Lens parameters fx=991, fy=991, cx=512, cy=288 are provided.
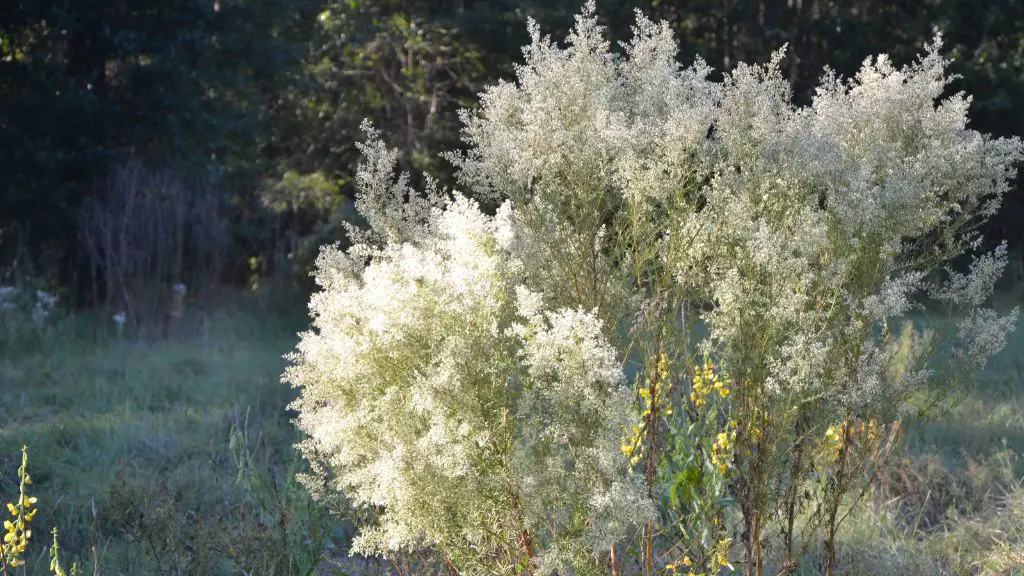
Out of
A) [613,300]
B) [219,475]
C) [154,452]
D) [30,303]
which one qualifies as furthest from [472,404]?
[30,303]

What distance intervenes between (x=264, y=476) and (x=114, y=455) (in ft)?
4.04

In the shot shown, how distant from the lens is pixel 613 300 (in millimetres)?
2871

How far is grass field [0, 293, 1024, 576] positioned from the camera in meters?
4.23

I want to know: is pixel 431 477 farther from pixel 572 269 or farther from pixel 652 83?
pixel 652 83

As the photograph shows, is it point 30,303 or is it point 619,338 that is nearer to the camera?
point 619,338

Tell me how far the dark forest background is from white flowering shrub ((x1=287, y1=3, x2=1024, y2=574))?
7.84m

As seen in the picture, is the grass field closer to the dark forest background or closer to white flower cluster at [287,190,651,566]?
white flower cluster at [287,190,651,566]

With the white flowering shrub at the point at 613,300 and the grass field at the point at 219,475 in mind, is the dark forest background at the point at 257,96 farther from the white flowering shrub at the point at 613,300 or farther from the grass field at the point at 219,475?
the white flowering shrub at the point at 613,300

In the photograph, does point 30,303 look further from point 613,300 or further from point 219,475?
point 613,300

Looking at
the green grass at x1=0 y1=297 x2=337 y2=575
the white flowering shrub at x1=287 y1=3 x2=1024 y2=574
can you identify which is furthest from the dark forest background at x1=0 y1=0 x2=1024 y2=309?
the white flowering shrub at x1=287 y1=3 x2=1024 y2=574

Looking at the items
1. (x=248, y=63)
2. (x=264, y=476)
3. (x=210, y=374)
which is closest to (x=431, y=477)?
(x=264, y=476)

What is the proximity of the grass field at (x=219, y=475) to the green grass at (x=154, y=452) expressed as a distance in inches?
0.5

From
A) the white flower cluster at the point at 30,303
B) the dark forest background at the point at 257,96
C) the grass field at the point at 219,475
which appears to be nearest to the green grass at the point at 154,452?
the grass field at the point at 219,475

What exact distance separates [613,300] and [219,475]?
3.24 meters
